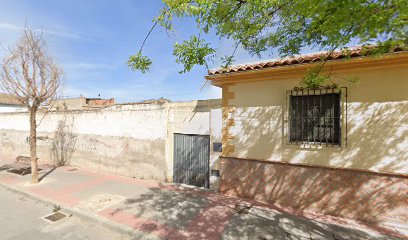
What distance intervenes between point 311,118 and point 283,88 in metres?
1.01

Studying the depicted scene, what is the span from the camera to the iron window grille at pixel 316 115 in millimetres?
4930

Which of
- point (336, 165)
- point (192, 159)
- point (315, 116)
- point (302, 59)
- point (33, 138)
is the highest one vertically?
point (302, 59)

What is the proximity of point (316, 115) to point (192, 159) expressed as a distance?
4021 mm

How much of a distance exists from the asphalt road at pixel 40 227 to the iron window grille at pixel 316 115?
469 cm

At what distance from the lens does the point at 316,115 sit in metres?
5.19

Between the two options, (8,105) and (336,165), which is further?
(8,105)

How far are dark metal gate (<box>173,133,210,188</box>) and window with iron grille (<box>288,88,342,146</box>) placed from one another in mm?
2736

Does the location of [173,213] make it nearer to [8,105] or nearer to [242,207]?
[242,207]

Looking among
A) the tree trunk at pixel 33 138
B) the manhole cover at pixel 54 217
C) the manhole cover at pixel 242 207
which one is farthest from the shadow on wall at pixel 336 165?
the tree trunk at pixel 33 138

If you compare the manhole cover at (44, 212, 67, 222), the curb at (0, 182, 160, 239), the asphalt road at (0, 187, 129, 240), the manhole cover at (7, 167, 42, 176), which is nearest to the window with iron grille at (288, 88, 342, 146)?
the curb at (0, 182, 160, 239)

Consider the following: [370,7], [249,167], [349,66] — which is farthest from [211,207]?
[370,7]

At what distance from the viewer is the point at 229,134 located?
20.6 feet

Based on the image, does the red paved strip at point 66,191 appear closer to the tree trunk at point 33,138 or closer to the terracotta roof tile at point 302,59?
the tree trunk at point 33,138

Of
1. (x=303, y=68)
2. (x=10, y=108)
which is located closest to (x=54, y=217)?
(x=303, y=68)
